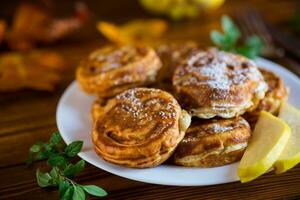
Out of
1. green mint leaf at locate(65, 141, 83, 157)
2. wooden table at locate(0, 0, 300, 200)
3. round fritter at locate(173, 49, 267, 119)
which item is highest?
round fritter at locate(173, 49, 267, 119)

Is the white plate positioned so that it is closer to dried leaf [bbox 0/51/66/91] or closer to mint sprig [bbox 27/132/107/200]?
mint sprig [bbox 27/132/107/200]

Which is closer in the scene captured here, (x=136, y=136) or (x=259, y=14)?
(x=136, y=136)

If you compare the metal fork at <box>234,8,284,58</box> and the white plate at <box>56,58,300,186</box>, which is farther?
the metal fork at <box>234,8,284,58</box>

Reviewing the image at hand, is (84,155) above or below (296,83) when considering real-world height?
below

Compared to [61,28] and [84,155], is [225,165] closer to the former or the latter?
[84,155]

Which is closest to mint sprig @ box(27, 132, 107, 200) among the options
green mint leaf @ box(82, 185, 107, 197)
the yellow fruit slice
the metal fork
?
green mint leaf @ box(82, 185, 107, 197)

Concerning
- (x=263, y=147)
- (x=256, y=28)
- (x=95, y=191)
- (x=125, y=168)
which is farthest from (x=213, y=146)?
(x=256, y=28)

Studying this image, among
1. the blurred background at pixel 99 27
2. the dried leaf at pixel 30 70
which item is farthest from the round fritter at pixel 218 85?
the dried leaf at pixel 30 70

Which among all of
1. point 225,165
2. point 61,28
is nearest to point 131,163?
point 225,165
